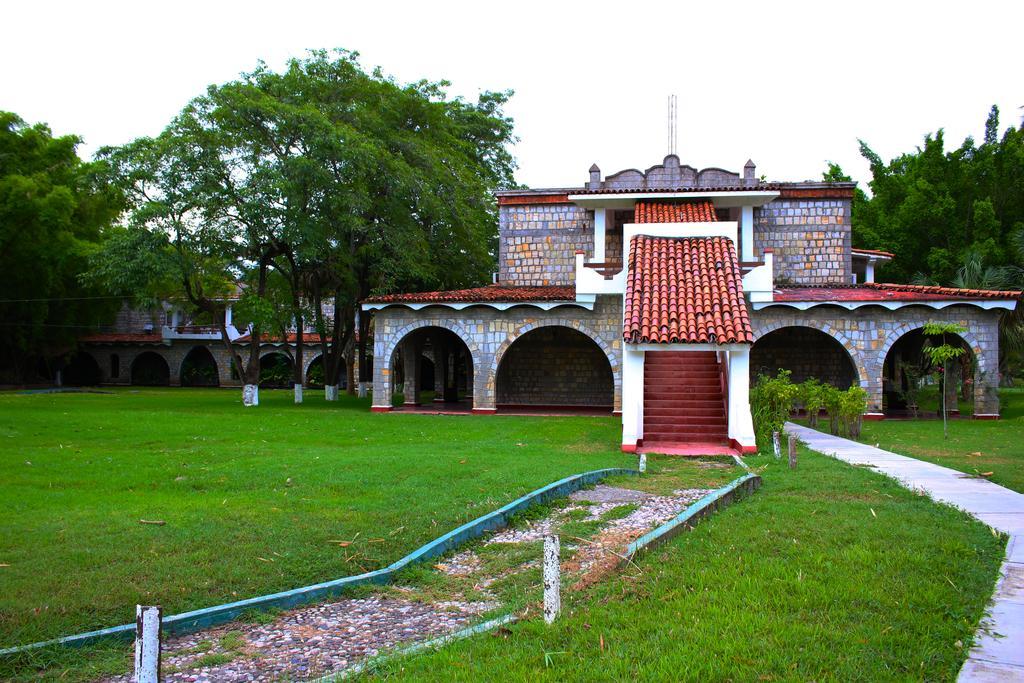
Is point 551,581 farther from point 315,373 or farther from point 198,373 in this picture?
point 198,373

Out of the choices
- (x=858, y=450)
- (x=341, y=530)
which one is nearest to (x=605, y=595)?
(x=341, y=530)

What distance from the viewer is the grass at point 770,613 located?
12.5 feet

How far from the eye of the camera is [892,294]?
65.1 feet

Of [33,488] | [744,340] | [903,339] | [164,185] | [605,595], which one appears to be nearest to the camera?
[605,595]

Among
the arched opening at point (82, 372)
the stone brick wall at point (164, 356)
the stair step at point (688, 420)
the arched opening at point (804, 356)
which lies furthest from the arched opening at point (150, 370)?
the stair step at point (688, 420)

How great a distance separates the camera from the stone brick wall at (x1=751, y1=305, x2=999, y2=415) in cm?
1978

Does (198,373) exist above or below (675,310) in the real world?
below

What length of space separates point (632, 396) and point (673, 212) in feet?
28.4

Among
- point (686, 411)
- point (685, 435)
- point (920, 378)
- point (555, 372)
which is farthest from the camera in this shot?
point (555, 372)

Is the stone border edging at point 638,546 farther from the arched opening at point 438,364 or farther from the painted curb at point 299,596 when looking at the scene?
the arched opening at point 438,364

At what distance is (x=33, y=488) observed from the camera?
333 inches

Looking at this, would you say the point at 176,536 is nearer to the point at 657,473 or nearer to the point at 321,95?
the point at 657,473

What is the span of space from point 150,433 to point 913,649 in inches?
562

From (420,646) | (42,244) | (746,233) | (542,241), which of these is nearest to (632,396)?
(420,646)
